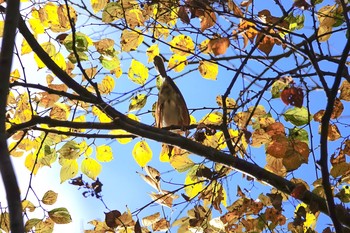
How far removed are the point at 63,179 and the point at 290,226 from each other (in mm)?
1216

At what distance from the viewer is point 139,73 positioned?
3.04 m

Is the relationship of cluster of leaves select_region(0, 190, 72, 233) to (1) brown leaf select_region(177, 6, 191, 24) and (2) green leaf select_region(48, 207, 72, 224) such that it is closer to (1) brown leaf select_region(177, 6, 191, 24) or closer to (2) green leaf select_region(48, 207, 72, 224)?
(2) green leaf select_region(48, 207, 72, 224)

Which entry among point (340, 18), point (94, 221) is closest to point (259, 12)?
point (340, 18)

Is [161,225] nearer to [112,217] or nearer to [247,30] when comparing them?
[112,217]

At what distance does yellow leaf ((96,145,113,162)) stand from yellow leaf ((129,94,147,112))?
27 cm

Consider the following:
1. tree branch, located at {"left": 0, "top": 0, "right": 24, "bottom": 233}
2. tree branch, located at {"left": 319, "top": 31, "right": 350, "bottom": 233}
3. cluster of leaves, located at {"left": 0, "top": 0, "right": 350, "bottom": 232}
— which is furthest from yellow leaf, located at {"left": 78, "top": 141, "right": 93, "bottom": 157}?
tree branch, located at {"left": 0, "top": 0, "right": 24, "bottom": 233}

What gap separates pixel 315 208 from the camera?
2.15 meters

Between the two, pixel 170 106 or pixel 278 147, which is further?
pixel 170 106

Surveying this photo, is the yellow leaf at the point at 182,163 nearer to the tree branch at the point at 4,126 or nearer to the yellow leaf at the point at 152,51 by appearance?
the yellow leaf at the point at 152,51

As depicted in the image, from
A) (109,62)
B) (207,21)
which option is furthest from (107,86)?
(207,21)

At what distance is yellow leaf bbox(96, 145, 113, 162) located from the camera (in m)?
3.12

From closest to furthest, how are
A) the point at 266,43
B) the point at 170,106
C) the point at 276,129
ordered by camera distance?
the point at 266,43 → the point at 276,129 → the point at 170,106

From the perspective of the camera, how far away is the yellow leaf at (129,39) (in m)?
2.93

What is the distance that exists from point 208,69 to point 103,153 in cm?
76
